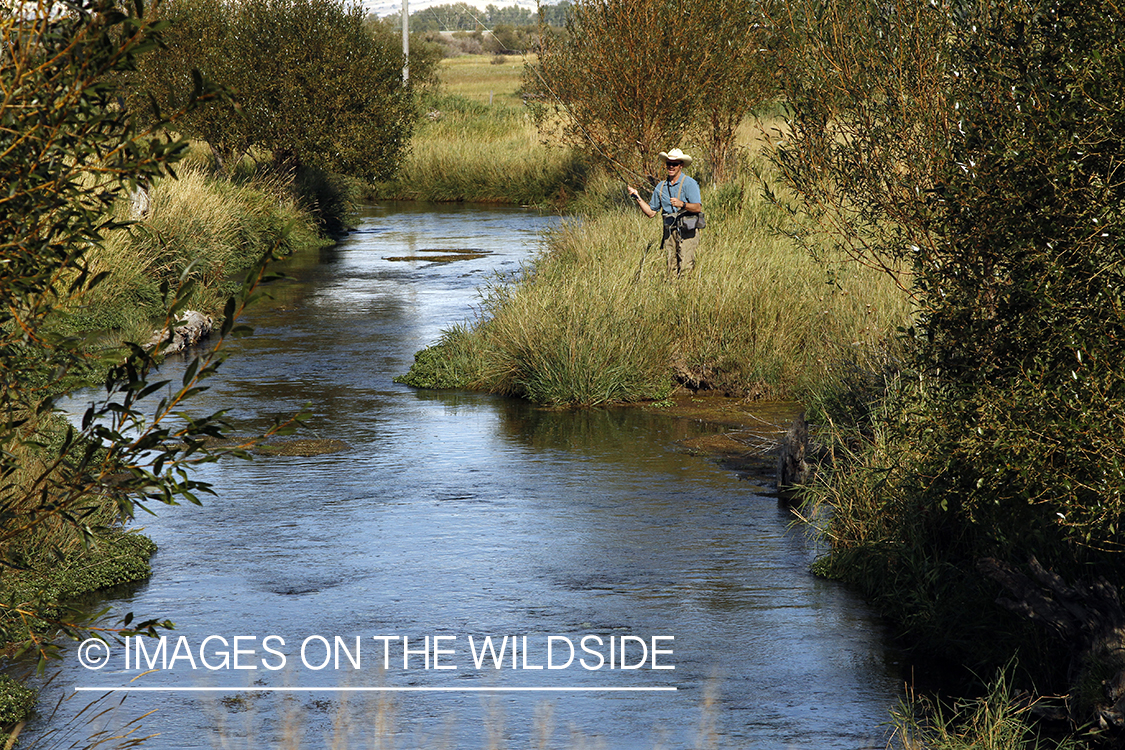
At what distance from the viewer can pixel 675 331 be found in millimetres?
13742

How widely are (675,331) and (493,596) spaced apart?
6537 millimetres

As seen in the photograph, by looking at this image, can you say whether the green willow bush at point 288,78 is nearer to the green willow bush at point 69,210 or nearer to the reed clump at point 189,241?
the reed clump at point 189,241

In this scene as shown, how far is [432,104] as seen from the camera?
49406mm

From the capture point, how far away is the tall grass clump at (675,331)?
13.1 meters

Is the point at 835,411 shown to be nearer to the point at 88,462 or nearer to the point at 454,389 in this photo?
the point at 454,389

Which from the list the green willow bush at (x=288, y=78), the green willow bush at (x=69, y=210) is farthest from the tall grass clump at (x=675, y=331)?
the green willow bush at (x=288, y=78)

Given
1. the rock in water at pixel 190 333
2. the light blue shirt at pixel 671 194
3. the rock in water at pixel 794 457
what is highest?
the light blue shirt at pixel 671 194

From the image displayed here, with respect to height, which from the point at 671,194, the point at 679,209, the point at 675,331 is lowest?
the point at 675,331

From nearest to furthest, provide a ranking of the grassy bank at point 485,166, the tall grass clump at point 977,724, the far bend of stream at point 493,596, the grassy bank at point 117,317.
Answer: the grassy bank at point 117,317, the tall grass clump at point 977,724, the far bend of stream at point 493,596, the grassy bank at point 485,166

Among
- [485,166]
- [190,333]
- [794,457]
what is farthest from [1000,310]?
[485,166]

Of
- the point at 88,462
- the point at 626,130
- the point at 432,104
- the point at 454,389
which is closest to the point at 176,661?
the point at 88,462

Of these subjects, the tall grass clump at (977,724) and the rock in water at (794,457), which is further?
the rock in water at (794,457)

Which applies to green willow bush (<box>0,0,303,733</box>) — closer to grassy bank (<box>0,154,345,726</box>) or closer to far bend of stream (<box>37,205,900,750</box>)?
grassy bank (<box>0,154,345,726</box>)

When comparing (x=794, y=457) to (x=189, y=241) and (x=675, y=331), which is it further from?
(x=189, y=241)
